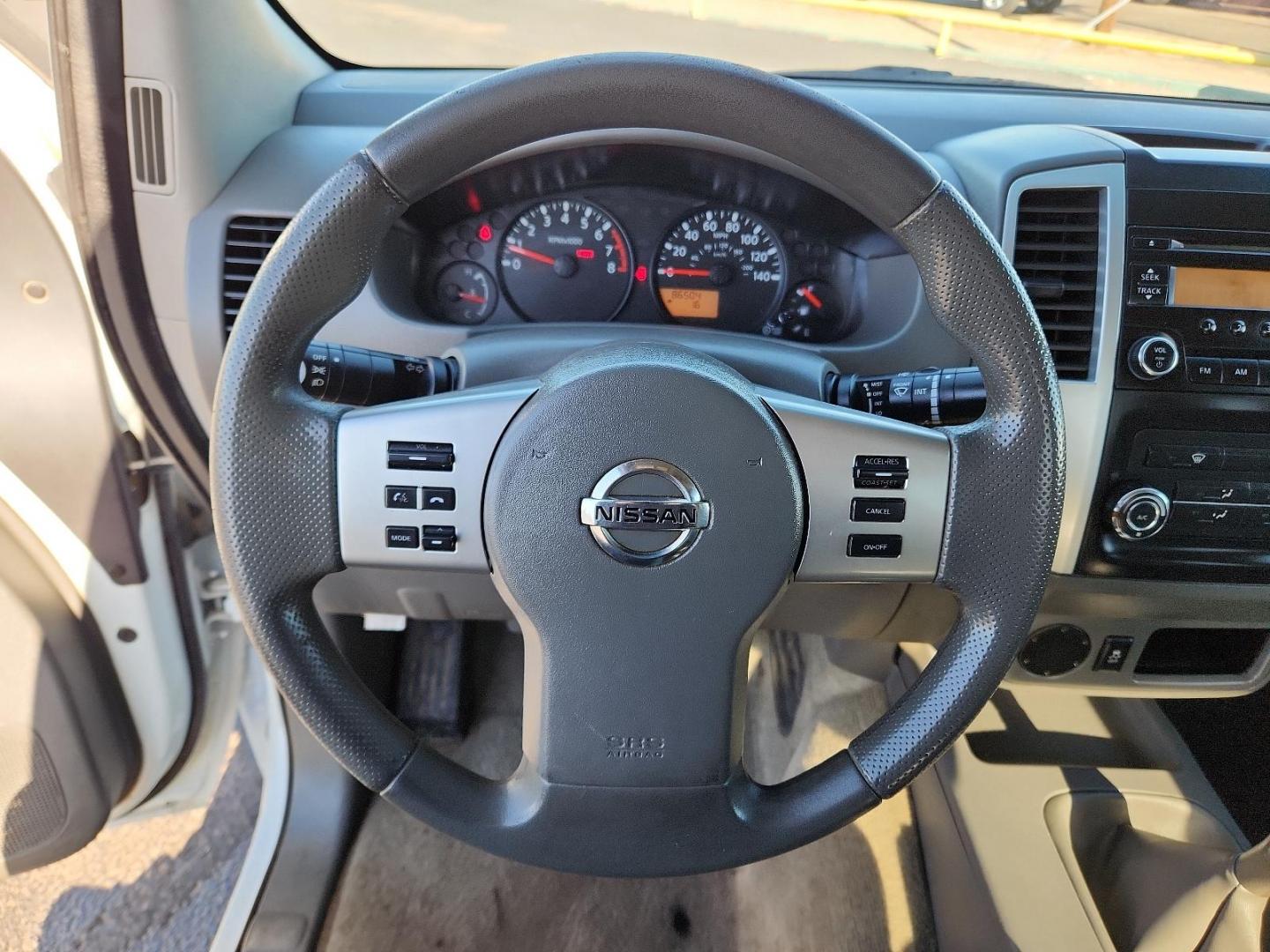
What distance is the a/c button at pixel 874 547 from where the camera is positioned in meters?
0.81

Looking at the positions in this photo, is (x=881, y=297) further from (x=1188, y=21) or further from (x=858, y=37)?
(x=1188, y=21)

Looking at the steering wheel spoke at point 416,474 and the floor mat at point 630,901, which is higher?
the steering wheel spoke at point 416,474

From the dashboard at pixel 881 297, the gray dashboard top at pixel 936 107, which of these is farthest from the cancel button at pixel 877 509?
the gray dashboard top at pixel 936 107

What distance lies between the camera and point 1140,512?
106 centimetres

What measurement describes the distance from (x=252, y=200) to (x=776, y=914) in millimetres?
1191

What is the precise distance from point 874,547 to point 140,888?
1408 millimetres

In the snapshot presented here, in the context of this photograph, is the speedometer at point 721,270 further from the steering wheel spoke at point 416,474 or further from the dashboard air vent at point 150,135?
the dashboard air vent at point 150,135

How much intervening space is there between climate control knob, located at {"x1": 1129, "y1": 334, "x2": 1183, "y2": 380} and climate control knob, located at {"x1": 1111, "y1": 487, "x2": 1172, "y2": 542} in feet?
0.42

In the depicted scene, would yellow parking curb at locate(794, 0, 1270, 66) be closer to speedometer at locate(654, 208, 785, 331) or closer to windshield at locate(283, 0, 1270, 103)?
windshield at locate(283, 0, 1270, 103)

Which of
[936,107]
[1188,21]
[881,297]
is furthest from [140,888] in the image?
[1188,21]

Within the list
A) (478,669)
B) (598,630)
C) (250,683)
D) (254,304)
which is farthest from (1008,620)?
(250,683)

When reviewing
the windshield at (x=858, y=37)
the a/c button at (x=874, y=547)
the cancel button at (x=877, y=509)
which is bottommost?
the a/c button at (x=874, y=547)

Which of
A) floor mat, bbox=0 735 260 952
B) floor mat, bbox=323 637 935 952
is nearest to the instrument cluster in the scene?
floor mat, bbox=323 637 935 952

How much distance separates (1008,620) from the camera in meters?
0.79
